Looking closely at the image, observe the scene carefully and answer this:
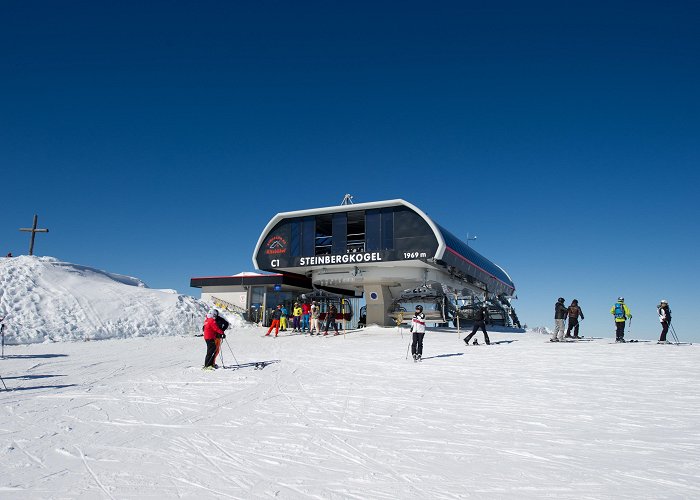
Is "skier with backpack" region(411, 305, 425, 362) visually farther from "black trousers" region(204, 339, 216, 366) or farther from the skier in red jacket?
"black trousers" region(204, 339, 216, 366)

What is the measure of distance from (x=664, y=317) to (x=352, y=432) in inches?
672

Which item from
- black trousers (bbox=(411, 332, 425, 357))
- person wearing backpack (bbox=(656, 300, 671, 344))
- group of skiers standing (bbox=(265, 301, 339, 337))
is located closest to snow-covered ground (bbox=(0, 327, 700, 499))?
black trousers (bbox=(411, 332, 425, 357))

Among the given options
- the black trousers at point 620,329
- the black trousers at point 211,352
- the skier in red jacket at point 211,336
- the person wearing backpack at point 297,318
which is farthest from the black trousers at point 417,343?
the person wearing backpack at point 297,318

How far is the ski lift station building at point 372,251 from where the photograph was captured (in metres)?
26.3

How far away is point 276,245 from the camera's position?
97.9 feet

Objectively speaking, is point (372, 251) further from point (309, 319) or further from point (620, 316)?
point (620, 316)

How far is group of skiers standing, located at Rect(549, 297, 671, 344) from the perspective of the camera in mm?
17234

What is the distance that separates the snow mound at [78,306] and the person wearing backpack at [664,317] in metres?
24.3

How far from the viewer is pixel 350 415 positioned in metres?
6.41

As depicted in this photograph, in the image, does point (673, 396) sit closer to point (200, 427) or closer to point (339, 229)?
point (200, 427)

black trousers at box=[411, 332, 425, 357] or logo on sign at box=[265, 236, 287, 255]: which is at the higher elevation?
logo on sign at box=[265, 236, 287, 255]

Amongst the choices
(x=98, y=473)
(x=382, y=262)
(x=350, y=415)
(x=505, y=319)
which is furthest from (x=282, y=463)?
(x=505, y=319)

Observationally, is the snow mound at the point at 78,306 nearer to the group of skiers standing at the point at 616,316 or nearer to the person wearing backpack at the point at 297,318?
the person wearing backpack at the point at 297,318

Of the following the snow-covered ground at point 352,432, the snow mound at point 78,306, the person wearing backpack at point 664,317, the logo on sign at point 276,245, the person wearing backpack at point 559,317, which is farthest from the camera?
the logo on sign at point 276,245
